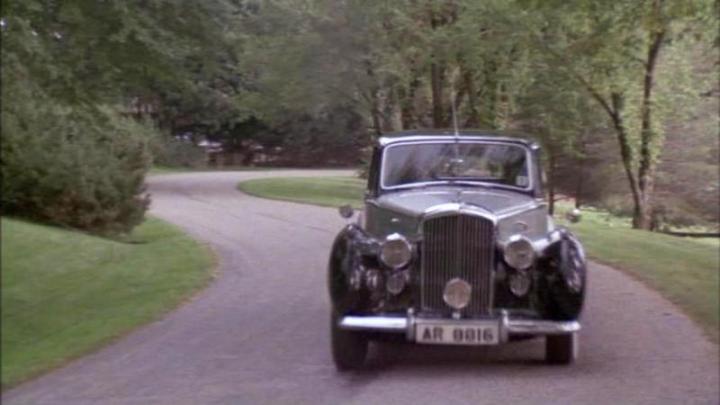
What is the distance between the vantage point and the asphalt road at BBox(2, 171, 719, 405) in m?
9.88

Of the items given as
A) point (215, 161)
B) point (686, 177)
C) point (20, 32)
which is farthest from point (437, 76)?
point (215, 161)

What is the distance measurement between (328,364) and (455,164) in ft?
7.58

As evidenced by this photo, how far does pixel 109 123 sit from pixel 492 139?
8792 millimetres

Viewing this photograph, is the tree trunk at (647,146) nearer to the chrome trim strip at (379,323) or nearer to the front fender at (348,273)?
the front fender at (348,273)

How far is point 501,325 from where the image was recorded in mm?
10352

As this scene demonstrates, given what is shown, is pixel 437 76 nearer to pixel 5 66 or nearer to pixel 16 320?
pixel 5 66

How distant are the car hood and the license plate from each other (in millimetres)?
997

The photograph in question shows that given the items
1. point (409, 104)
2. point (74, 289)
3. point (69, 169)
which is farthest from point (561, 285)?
point (409, 104)

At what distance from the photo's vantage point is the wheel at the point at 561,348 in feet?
35.9

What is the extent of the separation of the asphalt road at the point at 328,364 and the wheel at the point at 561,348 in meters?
0.10

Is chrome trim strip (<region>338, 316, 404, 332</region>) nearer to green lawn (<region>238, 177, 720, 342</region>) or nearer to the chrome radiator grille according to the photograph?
the chrome radiator grille

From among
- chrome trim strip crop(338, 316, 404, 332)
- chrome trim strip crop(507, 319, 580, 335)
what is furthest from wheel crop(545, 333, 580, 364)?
chrome trim strip crop(338, 316, 404, 332)

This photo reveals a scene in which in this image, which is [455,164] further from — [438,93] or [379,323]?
[438,93]

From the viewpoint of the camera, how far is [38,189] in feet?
59.7
